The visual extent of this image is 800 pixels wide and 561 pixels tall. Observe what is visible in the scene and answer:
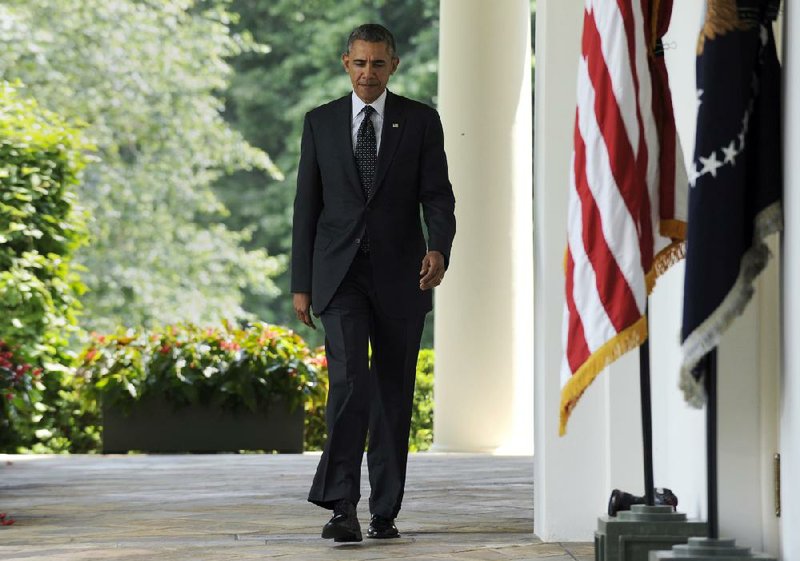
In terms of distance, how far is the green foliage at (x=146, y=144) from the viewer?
21.6 meters

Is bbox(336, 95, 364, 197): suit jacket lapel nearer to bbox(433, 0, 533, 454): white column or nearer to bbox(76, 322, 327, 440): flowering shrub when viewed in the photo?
bbox(433, 0, 533, 454): white column

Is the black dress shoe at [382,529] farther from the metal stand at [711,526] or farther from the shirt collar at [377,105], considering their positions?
the metal stand at [711,526]

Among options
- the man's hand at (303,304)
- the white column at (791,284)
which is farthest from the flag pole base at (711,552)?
the man's hand at (303,304)

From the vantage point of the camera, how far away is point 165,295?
2244 cm

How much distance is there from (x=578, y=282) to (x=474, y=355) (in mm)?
7889

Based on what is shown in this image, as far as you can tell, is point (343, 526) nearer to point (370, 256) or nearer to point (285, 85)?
point (370, 256)

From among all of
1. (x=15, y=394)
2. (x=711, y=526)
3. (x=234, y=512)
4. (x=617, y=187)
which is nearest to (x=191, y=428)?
(x=15, y=394)

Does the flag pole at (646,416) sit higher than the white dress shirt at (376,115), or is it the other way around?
the white dress shirt at (376,115)

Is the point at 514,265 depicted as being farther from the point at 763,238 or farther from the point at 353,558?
the point at 763,238

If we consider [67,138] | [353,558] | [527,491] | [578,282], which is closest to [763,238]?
[578,282]

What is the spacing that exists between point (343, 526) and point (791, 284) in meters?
2.66

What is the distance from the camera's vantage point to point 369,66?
6.33m

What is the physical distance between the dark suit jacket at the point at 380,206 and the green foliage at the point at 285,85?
18.1m

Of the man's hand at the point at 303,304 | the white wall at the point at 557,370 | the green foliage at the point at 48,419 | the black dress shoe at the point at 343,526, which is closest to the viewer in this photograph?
the white wall at the point at 557,370
